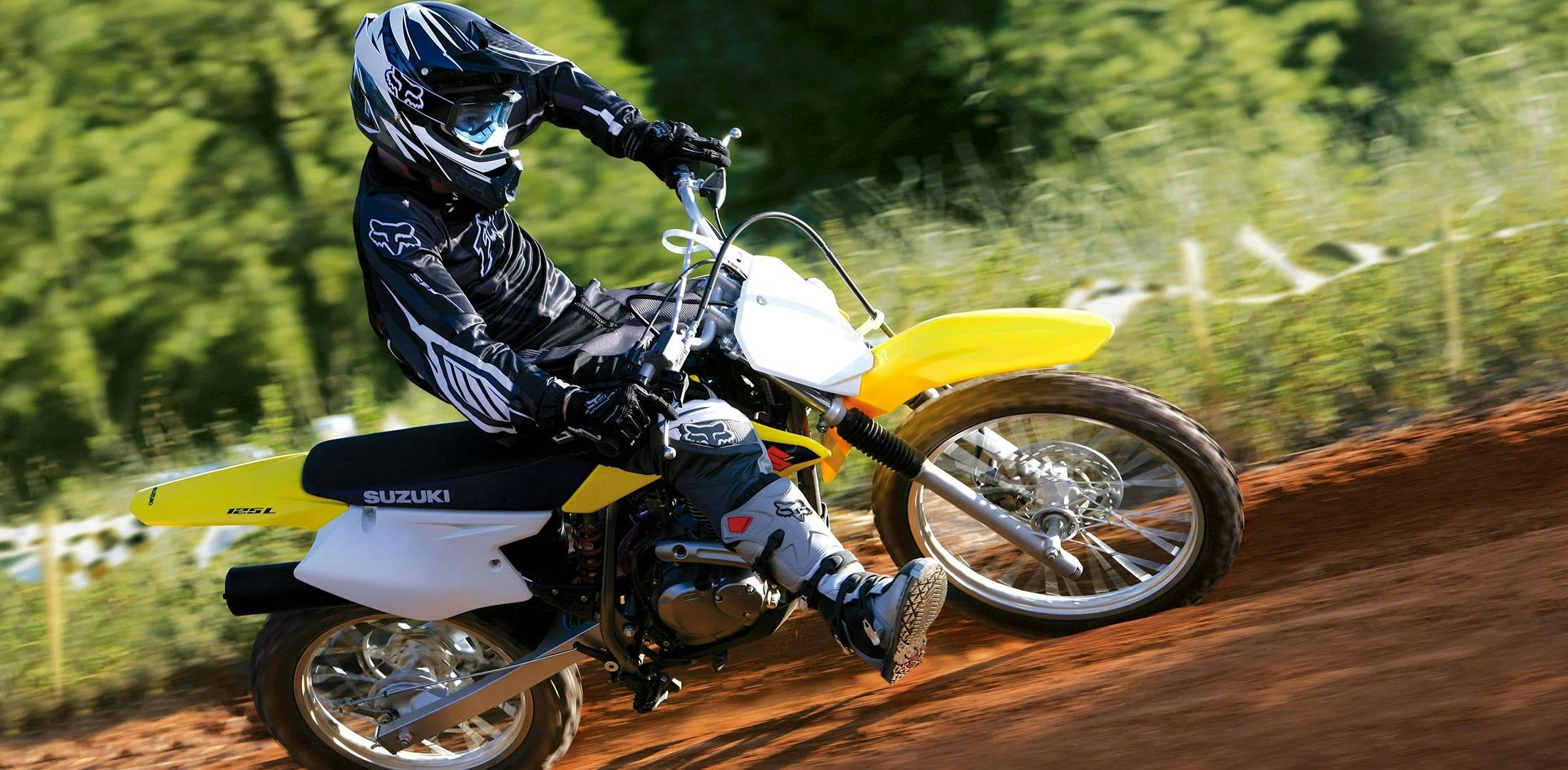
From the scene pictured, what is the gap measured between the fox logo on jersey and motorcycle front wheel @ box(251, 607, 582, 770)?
1.12m

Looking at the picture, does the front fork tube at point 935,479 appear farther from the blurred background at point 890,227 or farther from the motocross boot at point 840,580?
the blurred background at point 890,227

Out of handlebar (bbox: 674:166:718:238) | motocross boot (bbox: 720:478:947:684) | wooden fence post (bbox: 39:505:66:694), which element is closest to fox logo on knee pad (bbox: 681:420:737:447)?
motocross boot (bbox: 720:478:947:684)

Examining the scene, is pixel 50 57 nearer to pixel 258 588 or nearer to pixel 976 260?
pixel 258 588

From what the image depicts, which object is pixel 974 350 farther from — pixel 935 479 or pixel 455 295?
pixel 455 295

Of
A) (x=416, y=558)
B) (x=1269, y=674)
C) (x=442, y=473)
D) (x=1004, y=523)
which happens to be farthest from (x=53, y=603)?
(x=1269, y=674)

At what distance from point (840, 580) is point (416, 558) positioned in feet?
3.91

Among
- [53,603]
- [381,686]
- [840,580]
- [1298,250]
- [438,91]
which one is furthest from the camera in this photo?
[1298,250]

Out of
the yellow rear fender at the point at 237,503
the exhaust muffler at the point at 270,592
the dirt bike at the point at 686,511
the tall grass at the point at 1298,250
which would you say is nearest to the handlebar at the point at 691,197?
the dirt bike at the point at 686,511

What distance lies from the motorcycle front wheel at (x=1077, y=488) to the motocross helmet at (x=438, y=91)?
143 centimetres

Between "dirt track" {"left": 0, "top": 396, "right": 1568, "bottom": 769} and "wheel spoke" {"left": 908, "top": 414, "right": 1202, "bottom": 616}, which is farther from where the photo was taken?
"wheel spoke" {"left": 908, "top": 414, "right": 1202, "bottom": 616}

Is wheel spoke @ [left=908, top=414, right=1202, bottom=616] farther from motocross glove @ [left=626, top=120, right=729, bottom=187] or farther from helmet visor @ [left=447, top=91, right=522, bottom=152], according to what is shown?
helmet visor @ [left=447, top=91, right=522, bottom=152]

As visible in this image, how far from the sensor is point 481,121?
11.2 feet

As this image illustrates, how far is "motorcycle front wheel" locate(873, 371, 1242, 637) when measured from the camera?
3461 mm

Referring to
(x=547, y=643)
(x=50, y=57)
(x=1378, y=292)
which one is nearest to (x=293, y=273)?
(x=50, y=57)
